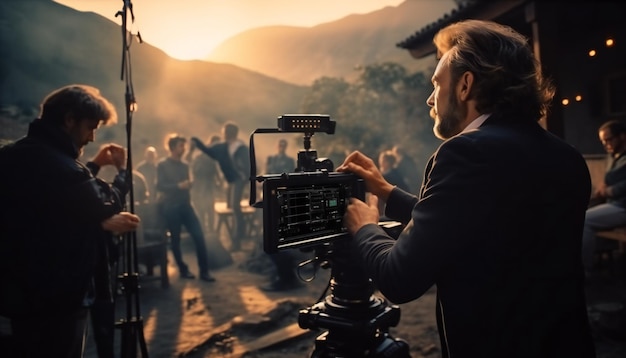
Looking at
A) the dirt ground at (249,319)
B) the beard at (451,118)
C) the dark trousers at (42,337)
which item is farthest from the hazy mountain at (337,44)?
the beard at (451,118)

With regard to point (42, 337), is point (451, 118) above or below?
above

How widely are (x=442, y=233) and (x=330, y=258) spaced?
29.1 inches

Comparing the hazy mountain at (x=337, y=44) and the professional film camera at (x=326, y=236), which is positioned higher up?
the hazy mountain at (x=337, y=44)

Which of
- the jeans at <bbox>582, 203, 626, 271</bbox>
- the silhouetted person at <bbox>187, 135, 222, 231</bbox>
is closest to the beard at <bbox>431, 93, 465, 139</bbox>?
the jeans at <bbox>582, 203, 626, 271</bbox>

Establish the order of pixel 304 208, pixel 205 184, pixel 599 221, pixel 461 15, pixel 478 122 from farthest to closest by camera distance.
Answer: pixel 205 184
pixel 461 15
pixel 599 221
pixel 304 208
pixel 478 122

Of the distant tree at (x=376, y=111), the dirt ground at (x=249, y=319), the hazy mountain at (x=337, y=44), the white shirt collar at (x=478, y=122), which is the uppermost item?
the hazy mountain at (x=337, y=44)

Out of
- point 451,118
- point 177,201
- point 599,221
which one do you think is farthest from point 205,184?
point 451,118

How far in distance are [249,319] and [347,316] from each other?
2873 mm

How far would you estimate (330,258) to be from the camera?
6.01 ft

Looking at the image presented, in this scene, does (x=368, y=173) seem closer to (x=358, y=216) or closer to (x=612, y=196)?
(x=358, y=216)

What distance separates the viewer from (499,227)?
1181 mm

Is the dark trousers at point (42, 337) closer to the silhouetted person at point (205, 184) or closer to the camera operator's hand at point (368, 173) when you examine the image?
the camera operator's hand at point (368, 173)

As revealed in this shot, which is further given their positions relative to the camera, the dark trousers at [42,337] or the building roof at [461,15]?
the building roof at [461,15]

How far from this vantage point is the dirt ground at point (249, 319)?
3.87 metres
